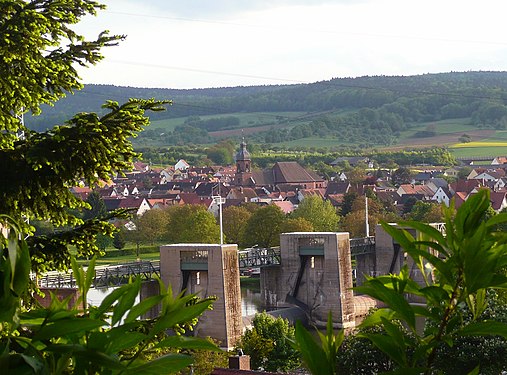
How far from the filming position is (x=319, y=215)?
6881 cm

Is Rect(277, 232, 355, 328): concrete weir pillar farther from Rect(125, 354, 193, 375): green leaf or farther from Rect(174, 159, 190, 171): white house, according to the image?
Rect(174, 159, 190, 171): white house

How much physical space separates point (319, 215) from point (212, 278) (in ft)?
101

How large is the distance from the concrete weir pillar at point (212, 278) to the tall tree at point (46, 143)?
29.5 metres

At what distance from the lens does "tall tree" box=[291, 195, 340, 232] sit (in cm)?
6799

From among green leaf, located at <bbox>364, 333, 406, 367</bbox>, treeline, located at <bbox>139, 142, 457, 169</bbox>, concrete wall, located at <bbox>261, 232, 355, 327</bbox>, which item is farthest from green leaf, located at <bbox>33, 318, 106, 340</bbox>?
treeline, located at <bbox>139, 142, 457, 169</bbox>

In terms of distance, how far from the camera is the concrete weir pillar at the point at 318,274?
146 feet

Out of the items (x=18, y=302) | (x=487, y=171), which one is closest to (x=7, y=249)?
(x=18, y=302)

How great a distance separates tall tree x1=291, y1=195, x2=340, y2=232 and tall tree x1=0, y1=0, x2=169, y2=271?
60681 mm

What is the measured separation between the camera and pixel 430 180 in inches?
→ 4786

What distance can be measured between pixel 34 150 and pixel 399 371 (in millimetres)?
4960

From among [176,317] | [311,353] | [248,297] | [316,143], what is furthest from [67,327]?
[316,143]

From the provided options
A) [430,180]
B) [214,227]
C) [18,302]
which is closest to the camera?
[18,302]

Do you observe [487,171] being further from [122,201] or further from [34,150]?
[34,150]

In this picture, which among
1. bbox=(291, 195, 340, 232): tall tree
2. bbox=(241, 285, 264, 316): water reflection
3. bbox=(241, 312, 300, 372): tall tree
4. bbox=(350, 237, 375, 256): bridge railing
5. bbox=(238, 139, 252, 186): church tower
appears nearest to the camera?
bbox=(241, 312, 300, 372): tall tree
